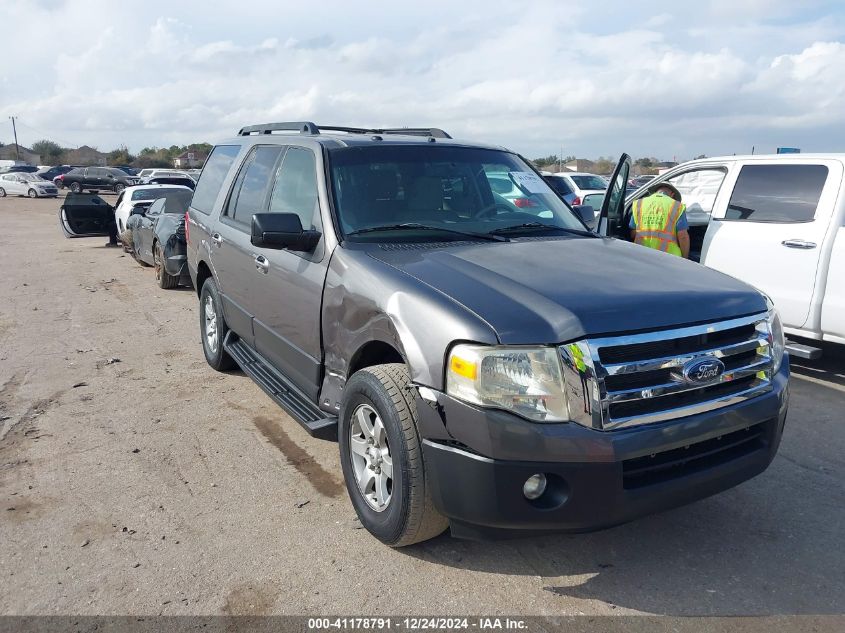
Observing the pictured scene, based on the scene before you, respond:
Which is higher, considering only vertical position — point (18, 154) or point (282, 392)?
point (18, 154)

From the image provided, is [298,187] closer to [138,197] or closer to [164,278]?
[164,278]

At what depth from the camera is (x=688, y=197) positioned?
299 inches

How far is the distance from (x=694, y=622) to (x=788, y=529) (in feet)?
3.53

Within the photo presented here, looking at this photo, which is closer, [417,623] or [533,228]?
[417,623]

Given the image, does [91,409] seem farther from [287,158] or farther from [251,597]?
[251,597]

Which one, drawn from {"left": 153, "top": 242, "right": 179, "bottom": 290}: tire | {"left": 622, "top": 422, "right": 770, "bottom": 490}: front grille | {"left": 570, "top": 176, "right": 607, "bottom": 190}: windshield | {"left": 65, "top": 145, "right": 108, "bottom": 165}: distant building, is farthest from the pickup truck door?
{"left": 65, "top": 145, "right": 108, "bottom": 165}: distant building

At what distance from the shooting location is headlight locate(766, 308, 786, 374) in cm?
329

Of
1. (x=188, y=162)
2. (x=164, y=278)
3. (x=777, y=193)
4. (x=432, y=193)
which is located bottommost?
(x=164, y=278)

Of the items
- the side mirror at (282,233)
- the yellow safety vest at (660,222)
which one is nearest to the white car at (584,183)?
the yellow safety vest at (660,222)

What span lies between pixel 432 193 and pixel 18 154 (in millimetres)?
109111

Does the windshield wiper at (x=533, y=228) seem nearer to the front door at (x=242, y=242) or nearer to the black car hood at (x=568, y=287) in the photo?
the black car hood at (x=568, y=287)

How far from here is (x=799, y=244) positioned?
19.7 ft

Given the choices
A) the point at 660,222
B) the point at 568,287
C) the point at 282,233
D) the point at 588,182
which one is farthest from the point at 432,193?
the point at 588,182

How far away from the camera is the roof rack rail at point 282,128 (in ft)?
15.9
